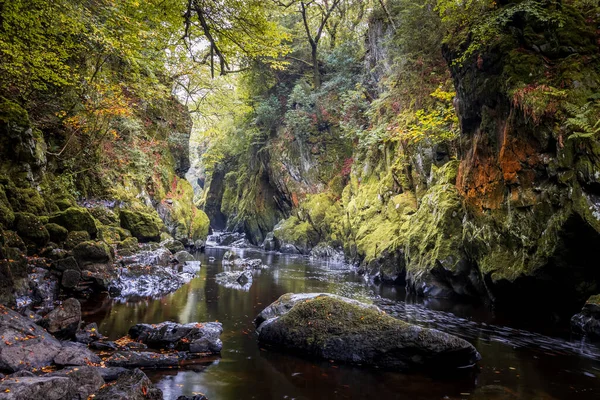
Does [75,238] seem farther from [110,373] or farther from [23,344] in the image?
[110,373]

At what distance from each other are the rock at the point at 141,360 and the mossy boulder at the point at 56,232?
6.01m

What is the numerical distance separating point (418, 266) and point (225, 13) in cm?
1005

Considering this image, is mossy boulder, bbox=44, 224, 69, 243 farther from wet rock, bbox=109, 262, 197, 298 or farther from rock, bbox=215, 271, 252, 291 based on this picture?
rock, bbox=215, 271, 252, 291

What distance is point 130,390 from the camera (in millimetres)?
3932

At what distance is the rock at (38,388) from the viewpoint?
3.49m

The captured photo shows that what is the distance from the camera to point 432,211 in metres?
13.5

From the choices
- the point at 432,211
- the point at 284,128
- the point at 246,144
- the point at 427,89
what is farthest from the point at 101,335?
the point at 246,144

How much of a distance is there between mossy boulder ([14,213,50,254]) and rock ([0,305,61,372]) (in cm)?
450

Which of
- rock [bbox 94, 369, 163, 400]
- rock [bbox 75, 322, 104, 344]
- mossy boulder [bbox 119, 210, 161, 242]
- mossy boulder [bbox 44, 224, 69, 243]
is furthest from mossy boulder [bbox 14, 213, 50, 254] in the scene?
rock [bbox 94, 369, 163, 400]

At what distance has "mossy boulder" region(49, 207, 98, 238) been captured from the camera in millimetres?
10523

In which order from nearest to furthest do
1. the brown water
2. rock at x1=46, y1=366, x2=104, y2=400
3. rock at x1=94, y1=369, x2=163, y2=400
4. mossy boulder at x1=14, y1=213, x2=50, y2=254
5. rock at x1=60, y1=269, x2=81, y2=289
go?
rock at x1=94, y1=369, x2=163, y2=400
rock at x1=46, y1=366, x2=104, y2=400
the brown water
mossy boulder at x1=14, y1=213, x2=50, y2=254
rock at x1=60, y1=269, x2=81, y2=289

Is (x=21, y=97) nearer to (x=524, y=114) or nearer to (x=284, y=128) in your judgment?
(x=524, y=114)

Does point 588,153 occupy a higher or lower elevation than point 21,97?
lower

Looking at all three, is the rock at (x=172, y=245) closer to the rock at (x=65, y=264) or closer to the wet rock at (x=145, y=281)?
the wet rock at (x=145, y=281)
